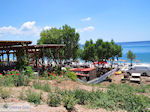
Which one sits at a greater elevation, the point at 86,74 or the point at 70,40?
the point at 70,40

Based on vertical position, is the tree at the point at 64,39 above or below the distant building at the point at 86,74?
above

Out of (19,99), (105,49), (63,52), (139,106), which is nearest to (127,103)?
(139,106)

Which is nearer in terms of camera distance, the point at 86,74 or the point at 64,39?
the point at 86,74

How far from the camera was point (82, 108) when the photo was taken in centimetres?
504

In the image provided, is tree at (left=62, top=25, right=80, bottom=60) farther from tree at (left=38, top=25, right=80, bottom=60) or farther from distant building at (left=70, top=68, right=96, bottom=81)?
distant building at (left=70, top=68, right=96, bottom=81)

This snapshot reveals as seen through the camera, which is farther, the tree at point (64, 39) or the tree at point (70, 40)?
the tree at point (70, 40)

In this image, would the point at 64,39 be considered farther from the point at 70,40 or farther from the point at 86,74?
the point at 86,74

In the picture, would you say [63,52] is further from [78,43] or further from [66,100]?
[66,100]

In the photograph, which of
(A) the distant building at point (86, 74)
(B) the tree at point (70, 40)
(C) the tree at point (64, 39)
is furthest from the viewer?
(B) the tree at point (70, 40)

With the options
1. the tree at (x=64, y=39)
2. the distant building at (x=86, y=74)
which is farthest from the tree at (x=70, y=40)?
the distant building at (x=86, y=74)

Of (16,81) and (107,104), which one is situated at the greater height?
(16,81)

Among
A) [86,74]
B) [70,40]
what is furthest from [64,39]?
[86,74]

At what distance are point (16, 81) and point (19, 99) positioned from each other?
2.61 meters

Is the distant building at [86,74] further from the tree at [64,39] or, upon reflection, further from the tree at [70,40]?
the tree at [70,40]
